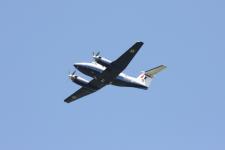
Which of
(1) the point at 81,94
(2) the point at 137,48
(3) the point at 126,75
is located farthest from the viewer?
(1) the point at 81,94

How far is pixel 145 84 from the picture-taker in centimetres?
9981

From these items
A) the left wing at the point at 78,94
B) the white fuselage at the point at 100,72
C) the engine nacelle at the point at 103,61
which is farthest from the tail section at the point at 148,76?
the engine nacelle at the point at 103,61

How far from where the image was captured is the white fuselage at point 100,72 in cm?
9443

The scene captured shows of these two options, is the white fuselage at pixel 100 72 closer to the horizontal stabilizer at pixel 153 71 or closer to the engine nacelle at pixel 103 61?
the engine nacelle at pixel 103 61

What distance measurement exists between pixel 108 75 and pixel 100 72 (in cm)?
130

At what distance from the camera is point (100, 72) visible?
9469 cm

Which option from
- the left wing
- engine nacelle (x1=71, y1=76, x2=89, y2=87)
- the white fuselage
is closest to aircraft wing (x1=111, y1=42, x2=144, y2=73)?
the white fuselage

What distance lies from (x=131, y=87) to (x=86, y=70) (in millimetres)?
8385

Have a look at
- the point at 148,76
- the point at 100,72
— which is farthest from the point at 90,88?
the point at 148,76

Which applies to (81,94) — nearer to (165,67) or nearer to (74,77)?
(74,77)

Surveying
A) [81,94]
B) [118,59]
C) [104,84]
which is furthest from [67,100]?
[118,59]

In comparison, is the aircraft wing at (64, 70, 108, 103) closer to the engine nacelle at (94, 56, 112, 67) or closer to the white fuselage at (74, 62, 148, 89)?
the white fuselage at (74, 62, 148, 89)

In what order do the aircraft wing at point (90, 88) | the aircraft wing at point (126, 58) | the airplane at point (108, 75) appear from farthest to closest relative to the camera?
the aircraft wing at point (90, 88) → the airplane at point (108, 75) → the aircraft wing at point (126, 58)

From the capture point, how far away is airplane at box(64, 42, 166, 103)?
302 feet
